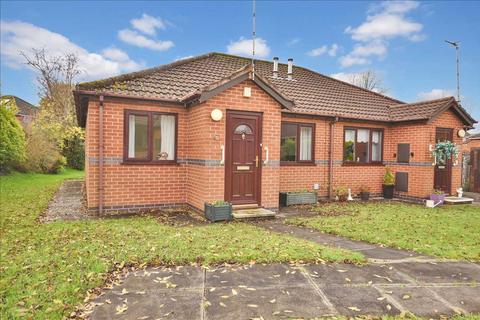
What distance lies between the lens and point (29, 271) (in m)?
4.27

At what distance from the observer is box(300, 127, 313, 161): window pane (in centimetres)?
1145

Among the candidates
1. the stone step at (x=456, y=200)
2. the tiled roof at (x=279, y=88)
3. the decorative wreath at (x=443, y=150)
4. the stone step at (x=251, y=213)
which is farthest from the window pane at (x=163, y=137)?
the stone step at (x=456, y=200)

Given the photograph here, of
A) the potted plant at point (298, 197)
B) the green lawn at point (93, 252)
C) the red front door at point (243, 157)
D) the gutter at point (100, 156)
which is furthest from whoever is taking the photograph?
the potted plant at point (298, 197)

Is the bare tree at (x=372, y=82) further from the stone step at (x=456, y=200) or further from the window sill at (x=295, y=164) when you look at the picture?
the window sill at (x=295, y=164)

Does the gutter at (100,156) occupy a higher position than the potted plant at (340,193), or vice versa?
the gutter at (100,156)

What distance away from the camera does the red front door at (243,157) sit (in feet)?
28.0

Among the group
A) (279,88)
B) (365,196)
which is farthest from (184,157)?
(365,196)

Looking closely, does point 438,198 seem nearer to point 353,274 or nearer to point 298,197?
point 298,197

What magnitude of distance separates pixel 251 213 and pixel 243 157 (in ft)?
5.20

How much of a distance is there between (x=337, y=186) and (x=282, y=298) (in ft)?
29.8

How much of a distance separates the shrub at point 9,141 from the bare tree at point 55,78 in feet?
44.3

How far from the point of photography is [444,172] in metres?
12.4

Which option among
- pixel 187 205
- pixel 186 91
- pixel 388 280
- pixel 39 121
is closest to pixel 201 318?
pixel 388 280

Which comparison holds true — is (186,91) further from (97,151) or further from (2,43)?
(2,43)
